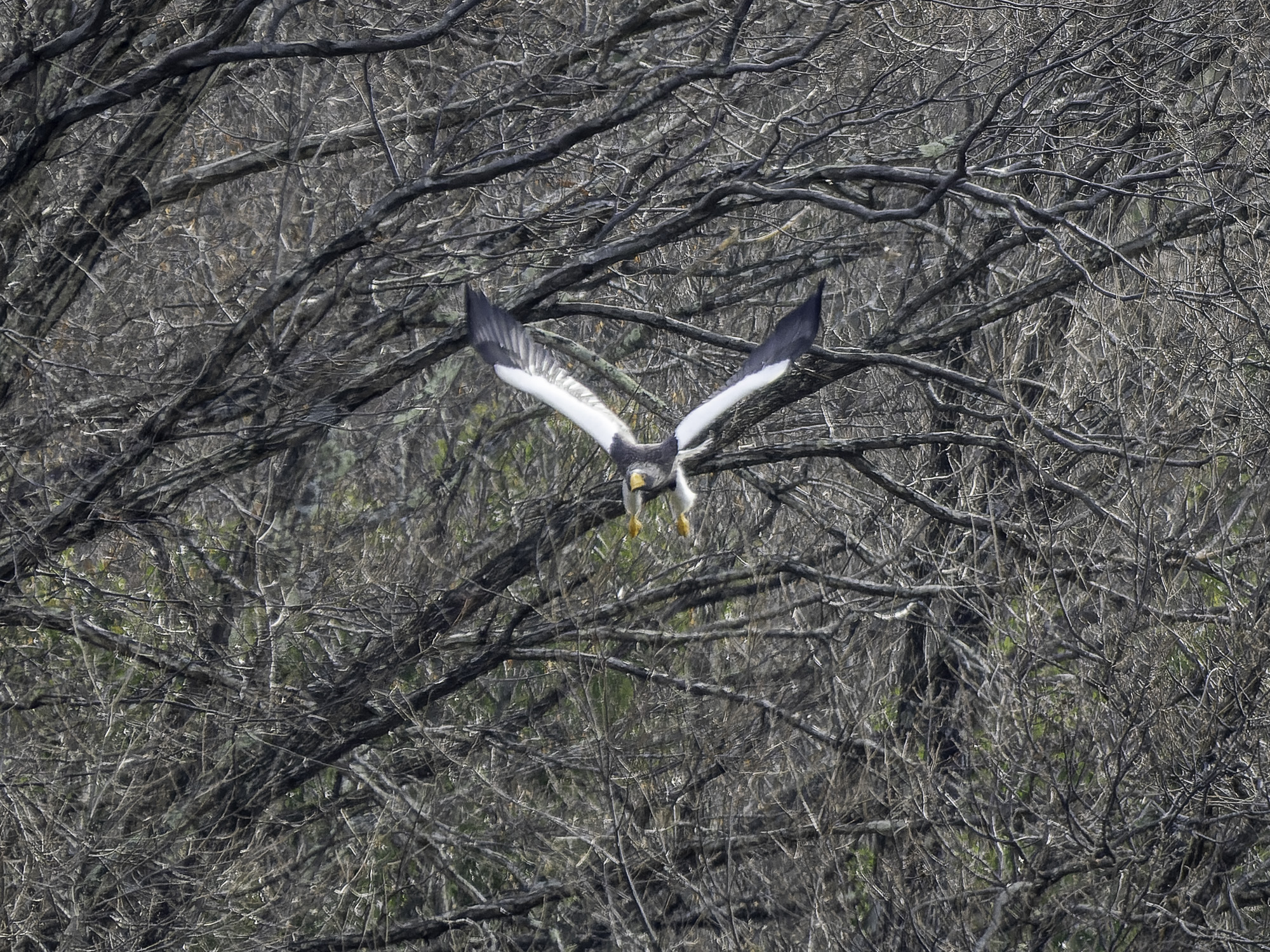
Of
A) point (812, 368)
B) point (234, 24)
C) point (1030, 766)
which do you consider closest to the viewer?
point (1030, 766)

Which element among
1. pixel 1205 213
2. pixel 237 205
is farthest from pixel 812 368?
pixel 237 205

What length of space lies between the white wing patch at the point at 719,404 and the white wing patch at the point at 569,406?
448 millimetres

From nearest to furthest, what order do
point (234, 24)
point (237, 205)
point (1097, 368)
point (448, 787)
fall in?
point (234, 24)
point (1097, 368)
point (448, 787)
point (237, 205)

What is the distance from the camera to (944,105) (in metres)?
10.2

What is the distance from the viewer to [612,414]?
8164mm

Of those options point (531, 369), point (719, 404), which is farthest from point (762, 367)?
point (531, 369)

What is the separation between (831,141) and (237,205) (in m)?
4.68

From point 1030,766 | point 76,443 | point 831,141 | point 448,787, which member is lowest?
point 1030,766

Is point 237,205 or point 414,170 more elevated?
point 237,205

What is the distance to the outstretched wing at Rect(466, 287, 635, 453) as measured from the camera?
7551 millimetres

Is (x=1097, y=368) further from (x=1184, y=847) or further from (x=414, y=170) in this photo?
(x=414, y=170)

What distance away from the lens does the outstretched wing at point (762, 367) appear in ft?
24.9

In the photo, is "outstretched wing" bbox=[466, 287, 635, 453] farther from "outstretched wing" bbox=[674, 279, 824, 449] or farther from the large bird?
"outstretched wing" bbox=[674, 279, 824, 449]

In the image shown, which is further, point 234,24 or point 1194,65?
point 1194,65
